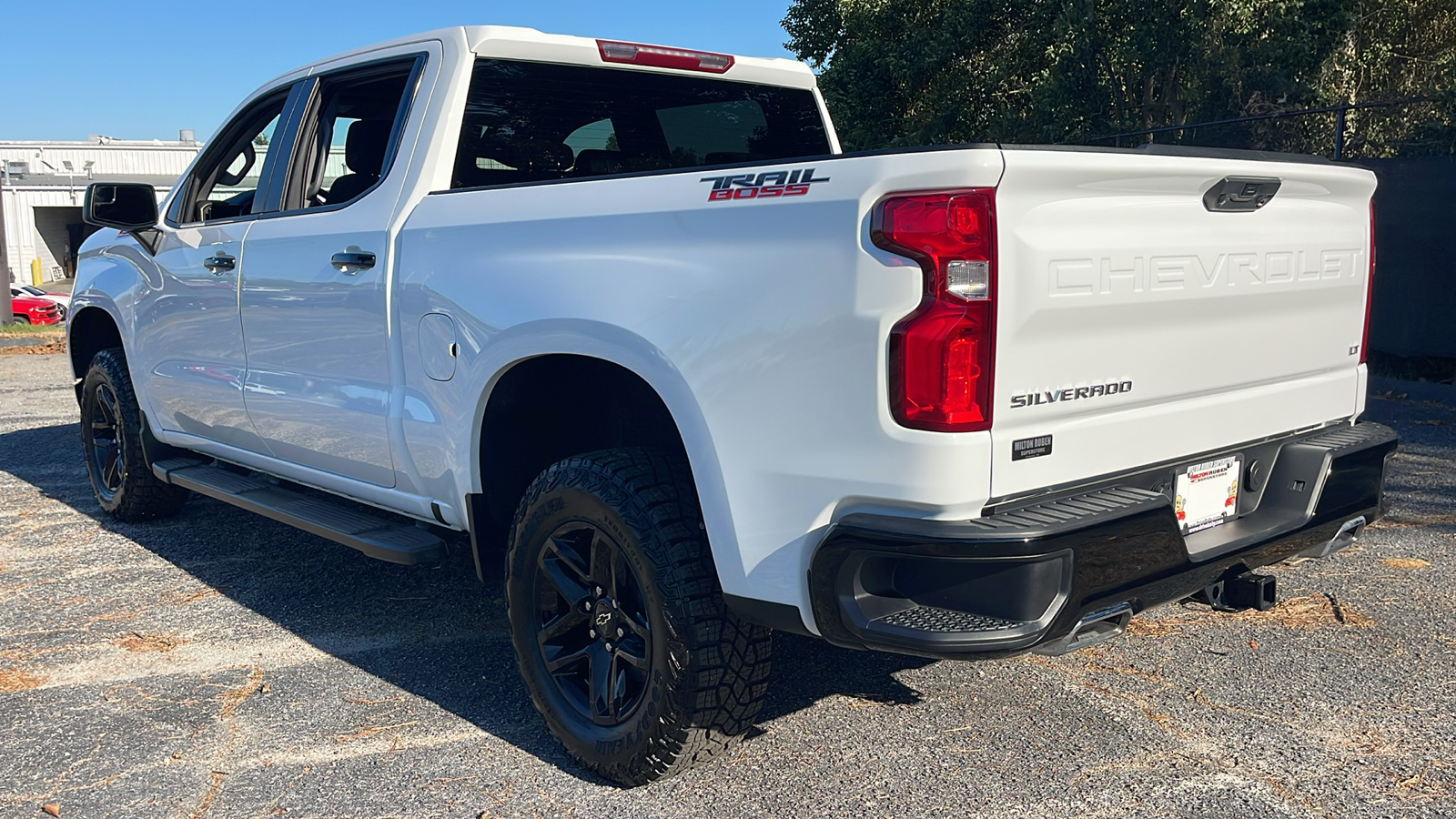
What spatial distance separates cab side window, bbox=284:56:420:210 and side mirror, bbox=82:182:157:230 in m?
1.00

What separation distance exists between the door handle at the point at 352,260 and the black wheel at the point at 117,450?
7.53ft

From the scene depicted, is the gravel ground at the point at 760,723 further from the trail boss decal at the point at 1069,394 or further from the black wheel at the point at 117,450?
the trail boss decal at the point at 1069,394

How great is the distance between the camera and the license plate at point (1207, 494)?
112 inches

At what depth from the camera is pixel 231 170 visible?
4977mm

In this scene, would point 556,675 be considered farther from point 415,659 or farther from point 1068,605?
point 1068,605

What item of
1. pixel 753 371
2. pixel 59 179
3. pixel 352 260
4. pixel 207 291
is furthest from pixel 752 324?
pixel 59 179

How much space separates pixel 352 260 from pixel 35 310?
2767 cm

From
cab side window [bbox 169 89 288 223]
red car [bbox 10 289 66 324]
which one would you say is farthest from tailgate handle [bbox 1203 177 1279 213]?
red car [bbox 10 289 66 324]

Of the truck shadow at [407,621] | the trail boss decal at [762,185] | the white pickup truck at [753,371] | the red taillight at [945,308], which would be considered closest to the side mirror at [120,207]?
the white pickup truck at [753,371]

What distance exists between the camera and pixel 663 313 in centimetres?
275

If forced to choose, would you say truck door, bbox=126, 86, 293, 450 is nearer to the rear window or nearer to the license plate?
the rear window

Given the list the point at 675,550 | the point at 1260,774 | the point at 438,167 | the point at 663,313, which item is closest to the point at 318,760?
the point at 675,550

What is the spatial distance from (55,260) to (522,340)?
54427mm

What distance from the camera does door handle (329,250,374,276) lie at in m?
3.69
